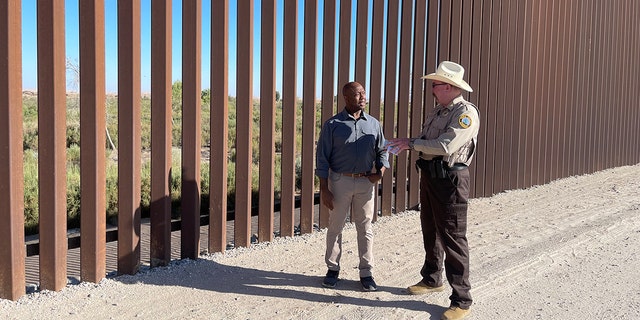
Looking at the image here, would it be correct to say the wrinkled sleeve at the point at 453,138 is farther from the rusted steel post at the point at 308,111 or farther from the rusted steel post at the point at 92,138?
the rusted steel post at the point at 92,138

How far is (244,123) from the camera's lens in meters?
4.93

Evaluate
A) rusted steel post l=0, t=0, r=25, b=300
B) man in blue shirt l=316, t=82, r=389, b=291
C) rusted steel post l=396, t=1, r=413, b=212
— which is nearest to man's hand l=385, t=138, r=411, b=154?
man in blue shirt l=316, t=82, r=389, b=291

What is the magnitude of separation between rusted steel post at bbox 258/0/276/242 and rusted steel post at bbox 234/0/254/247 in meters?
0.19

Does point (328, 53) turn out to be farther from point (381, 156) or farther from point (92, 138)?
point (92, 138)

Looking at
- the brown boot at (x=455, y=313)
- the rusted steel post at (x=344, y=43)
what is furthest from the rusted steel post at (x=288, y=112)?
the brown boot at (x=455, y=313)

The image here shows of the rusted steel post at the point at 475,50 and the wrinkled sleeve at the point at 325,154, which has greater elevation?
the rusted steel post at the point at 475,50

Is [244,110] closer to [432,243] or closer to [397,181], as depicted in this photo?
[432,243]

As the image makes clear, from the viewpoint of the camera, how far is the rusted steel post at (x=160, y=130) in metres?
4.23

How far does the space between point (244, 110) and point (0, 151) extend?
2.02 meters

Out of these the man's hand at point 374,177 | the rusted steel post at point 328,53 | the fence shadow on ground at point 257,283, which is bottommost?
the fence shadow on ground at point 257,283

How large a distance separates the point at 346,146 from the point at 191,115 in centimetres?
143

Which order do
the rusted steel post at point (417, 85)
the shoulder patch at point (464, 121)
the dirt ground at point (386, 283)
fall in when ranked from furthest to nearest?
the rusted steel post at point (417, 85) → the dirt ground at point (386, 283) → the shoulder patch at point (464, 121)

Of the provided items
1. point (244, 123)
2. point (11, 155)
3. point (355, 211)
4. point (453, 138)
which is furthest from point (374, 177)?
point (11, 155)

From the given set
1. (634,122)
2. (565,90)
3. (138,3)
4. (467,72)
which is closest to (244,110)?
(138,3)
